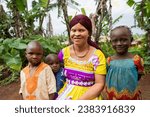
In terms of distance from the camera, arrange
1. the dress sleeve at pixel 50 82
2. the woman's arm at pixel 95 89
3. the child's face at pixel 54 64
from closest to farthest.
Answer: the woman's arm at pixel 95 89 → the dress sleeve at pixel 50 82 → the child's face at pixel 54 64

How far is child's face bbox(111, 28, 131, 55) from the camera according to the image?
95.4 inches

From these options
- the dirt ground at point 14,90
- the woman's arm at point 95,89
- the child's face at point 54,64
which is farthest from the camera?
the dirt ground at point 14,90

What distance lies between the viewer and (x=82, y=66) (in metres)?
2.48

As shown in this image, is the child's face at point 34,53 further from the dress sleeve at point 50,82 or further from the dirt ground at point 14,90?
the dirt ground at point 14,90

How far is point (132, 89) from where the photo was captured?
2494 millimetres

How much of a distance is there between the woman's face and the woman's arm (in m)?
0.28

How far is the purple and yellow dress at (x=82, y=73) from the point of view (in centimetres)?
246

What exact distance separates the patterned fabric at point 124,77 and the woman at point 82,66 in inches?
2.9

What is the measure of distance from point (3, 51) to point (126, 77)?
4.01m

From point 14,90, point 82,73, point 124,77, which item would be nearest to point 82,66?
point 82,73

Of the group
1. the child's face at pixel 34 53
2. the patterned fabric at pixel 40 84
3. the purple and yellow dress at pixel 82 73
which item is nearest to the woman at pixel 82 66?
the purple and yellow dress at pixel 82 73

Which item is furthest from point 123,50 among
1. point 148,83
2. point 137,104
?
point 148,83

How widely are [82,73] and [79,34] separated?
295mm

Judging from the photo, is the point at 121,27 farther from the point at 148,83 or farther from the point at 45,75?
the point at 148,83
